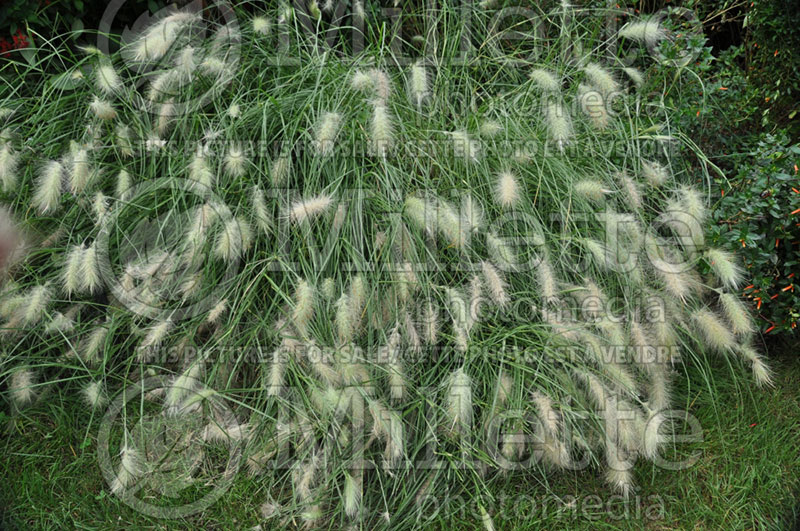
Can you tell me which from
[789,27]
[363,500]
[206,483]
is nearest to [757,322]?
[789,27]

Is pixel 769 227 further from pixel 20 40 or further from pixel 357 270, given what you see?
pixel 20 40

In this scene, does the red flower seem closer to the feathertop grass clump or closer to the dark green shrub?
the feathertop grass clump

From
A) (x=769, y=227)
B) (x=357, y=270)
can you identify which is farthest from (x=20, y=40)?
(x=769, y=227)

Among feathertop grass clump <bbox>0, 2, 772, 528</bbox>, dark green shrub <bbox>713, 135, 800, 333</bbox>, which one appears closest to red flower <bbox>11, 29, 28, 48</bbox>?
feathertop grass clump <bbox>0, 2, 772, 528</bbox>

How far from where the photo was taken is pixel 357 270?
2.72 m

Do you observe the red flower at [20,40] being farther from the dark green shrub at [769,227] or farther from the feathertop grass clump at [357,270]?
the dark green shrub at [769,227]

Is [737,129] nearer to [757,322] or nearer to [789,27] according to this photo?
[789,27]

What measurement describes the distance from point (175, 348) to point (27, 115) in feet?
4.46

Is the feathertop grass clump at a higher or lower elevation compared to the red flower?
lower

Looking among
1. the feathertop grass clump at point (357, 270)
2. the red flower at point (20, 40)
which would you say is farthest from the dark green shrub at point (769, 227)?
the red flower at point (20, 40)

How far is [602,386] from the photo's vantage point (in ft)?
8.30

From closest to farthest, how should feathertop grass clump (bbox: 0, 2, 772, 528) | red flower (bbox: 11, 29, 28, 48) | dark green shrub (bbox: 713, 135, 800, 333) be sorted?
1. feathertop grass clump (bbox: 0, 2, 772, 528)
2. dark green shrub (bbox: 713, 135, 800, 333)
3. red flower (bbox: 11, 29, 28, 48)

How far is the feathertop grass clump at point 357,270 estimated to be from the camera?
2.51 m

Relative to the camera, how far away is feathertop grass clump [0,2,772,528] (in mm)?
2514
